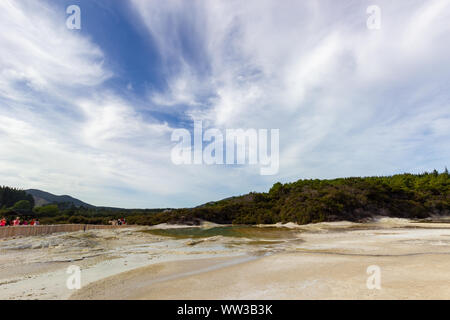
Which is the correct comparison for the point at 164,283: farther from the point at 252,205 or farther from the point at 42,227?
the point at 252,205

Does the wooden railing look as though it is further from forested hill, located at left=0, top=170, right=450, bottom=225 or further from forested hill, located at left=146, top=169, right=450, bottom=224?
forested hill, located at left=146, top=169, right=450, bottom=224

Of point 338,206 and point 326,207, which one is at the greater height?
point 338,206

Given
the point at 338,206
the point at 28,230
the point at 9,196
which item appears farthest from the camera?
the point at 9,196

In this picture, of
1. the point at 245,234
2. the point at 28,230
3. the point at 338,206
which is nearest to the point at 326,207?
the point at 338,206

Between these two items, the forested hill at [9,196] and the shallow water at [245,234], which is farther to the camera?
the forested hill at [9,196]

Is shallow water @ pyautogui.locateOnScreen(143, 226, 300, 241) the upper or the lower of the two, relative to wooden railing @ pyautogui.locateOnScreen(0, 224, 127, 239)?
lower

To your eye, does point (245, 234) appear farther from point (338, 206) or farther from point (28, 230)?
point (338, 206)

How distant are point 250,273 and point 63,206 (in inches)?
6487

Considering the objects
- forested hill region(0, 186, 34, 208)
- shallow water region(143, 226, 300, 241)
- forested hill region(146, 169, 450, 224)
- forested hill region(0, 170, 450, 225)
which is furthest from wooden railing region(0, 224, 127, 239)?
forested hill region(0, 186, 34, 208)

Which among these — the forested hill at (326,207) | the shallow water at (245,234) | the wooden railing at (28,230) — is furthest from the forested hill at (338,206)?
the wooden railing at (28,230)

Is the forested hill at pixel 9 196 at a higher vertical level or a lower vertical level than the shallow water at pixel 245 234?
higher

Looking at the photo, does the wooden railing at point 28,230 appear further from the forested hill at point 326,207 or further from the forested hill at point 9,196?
the forested hill at point 9,196
